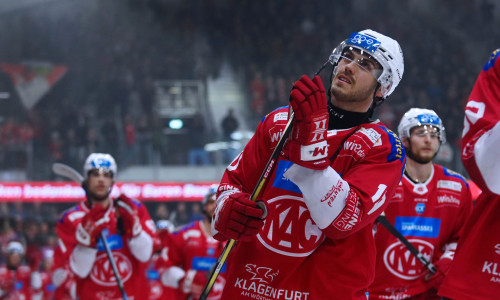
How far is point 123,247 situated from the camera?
4918 mm

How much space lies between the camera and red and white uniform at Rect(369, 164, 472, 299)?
3795 mm

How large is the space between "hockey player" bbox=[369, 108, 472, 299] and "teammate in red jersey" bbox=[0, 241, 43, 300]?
23.7ft

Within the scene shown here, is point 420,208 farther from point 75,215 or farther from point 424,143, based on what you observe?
point 75,215

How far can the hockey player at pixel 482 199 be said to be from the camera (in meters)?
2.00

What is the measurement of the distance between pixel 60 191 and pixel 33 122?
1.96 m

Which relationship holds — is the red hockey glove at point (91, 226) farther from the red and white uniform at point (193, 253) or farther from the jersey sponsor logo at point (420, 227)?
the jersey sponsor logo at point (420, 227)

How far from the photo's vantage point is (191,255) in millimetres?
5695

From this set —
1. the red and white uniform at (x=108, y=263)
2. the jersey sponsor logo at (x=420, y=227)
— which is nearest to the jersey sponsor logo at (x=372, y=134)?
the jersey sponsor logo at (x=420, y=227)

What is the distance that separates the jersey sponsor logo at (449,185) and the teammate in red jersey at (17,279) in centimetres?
734

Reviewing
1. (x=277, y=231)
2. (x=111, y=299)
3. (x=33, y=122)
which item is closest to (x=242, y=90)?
(x=33, y=122)

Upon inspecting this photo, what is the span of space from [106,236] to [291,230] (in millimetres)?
2941

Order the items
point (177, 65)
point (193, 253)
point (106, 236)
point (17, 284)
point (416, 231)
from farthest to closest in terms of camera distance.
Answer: point (177, 65) → point (17, 284) → point (193, 253) → point (106, 236) → point (416, 231)

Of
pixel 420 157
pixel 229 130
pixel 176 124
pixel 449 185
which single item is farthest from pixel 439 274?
pixel 176 124

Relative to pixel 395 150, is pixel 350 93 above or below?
above
